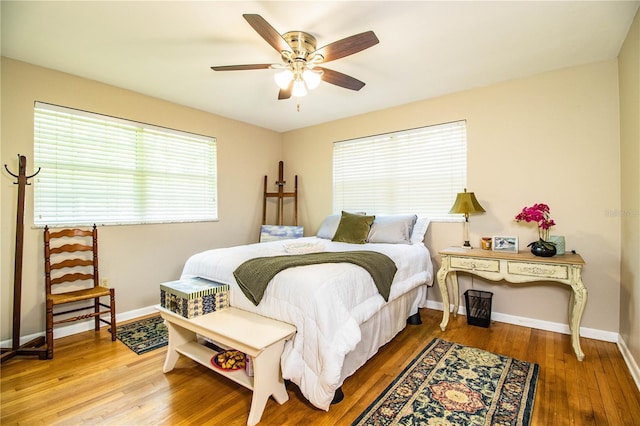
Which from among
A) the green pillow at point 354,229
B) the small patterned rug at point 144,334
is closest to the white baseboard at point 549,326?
the green pillow at point 354,229

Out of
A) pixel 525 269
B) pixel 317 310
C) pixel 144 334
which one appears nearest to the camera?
pixel 317 310

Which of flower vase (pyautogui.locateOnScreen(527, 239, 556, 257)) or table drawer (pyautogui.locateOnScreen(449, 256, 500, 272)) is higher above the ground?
flower vase (pyautogui.locateOnScreen(527, 239, 556, 257))

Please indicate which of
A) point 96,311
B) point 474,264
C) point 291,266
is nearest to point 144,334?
point 96,311

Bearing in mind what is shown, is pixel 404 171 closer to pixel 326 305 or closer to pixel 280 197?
pixel 280 197

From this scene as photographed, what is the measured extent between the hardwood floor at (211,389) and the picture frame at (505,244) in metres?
0.80

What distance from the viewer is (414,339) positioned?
2.73 m

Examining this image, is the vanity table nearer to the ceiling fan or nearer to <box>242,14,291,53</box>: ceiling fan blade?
the ceiling fan

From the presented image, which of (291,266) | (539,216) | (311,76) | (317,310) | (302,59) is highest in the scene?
(302,59)

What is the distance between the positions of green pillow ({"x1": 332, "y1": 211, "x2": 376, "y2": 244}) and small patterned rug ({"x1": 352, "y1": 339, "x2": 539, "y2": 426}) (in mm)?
1356

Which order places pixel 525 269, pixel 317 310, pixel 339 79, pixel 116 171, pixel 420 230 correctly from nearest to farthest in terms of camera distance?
1. pixel 317 310
2. pixel 339 79
3. pixel 525 269
4. pixel 116 171
5. pixel 420 230

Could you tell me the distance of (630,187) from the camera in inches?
89.6

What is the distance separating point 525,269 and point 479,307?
2.35 feet

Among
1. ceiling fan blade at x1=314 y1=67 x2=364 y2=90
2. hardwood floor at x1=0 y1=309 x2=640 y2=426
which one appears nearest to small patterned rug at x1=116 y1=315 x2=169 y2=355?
hardwood floor at x1=0 y1=309 x2=640 y2=426

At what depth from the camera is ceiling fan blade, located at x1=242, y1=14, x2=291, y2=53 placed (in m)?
1.67
